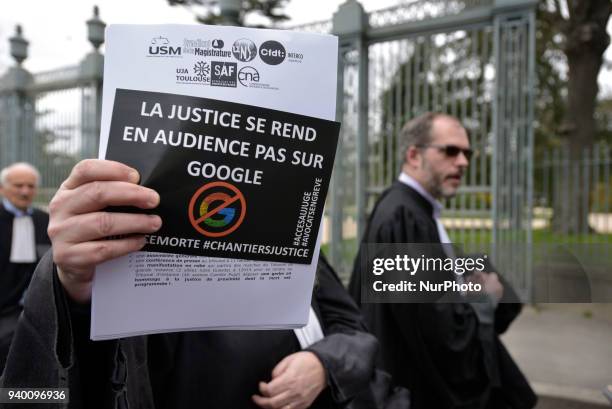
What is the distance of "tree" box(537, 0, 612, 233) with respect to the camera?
679 cm

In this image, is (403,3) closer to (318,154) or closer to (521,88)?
(521,88)

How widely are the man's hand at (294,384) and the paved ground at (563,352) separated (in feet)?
8.45

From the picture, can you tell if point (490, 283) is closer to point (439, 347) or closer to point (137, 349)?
point (439, 347)

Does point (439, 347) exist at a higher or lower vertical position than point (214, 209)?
lower

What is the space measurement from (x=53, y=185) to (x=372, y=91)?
537cm

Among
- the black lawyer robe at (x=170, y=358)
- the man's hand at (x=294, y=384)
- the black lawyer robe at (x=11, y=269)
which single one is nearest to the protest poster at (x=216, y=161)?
the black lawyer robe at (x=170, y=358)

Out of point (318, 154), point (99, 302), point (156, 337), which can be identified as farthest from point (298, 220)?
point (156, 337)

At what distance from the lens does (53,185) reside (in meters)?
7.43

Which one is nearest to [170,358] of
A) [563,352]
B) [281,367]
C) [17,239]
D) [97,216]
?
[281,367]

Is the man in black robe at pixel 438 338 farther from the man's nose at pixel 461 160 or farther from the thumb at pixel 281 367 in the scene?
the thumb at pixel 281 367

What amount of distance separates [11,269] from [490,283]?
3.64m

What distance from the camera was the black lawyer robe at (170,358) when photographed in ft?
3.17

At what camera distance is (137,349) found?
106cm

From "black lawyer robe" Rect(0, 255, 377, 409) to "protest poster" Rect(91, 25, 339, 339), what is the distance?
0.18 metres
